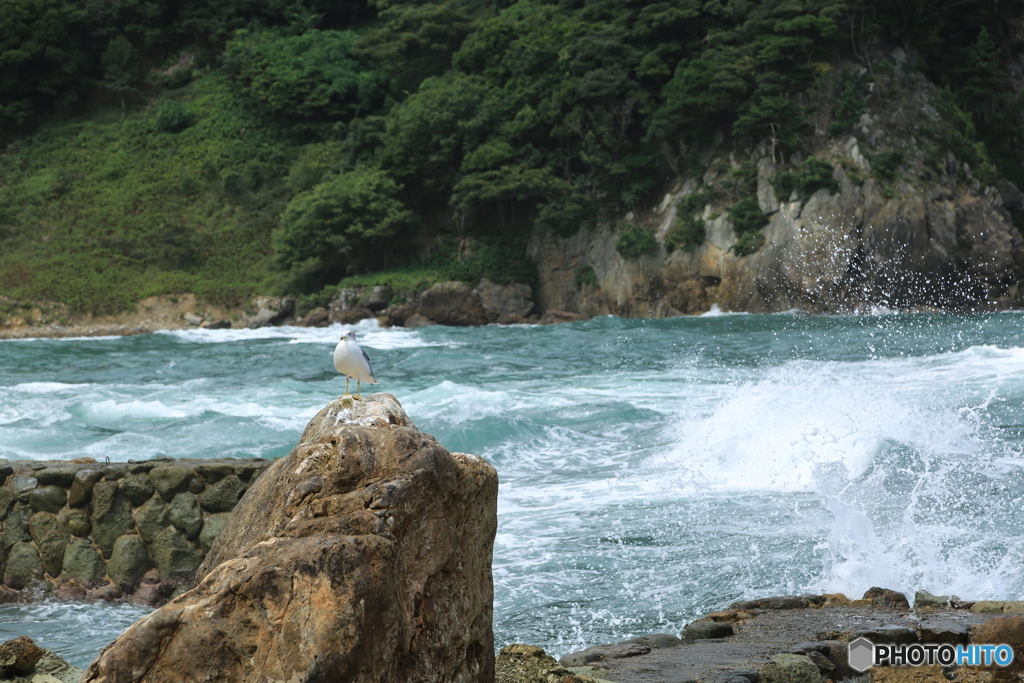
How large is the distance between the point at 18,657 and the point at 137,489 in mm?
2982

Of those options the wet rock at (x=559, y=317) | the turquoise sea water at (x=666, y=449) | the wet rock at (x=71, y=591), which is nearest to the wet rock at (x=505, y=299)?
the wet rock at (x=559, y=317)

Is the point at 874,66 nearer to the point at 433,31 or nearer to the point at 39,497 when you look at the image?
the point at 433,31

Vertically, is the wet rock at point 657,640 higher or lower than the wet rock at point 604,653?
lower

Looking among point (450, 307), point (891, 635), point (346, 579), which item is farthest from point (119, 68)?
point (346, 579)

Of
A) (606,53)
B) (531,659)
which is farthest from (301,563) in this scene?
(606,53)

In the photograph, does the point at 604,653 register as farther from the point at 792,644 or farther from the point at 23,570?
the point at 23,570

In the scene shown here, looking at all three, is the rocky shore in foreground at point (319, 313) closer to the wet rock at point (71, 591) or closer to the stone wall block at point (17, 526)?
the stone wall block at point (17, 526)

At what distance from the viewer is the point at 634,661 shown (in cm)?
440

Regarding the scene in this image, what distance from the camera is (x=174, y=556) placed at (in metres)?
6.29

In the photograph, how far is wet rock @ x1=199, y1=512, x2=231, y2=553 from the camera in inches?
248

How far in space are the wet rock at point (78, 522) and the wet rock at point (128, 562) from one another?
248 millimetres

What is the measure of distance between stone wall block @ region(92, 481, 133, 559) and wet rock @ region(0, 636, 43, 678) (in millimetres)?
2932

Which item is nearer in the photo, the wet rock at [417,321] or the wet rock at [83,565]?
the wet rock at [83,565]

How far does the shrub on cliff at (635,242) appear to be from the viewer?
32.4m
